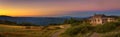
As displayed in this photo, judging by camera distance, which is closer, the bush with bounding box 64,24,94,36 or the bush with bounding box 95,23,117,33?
the bush with bounding box 95,23,117,33

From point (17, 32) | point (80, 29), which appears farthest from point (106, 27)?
point (17, 32)

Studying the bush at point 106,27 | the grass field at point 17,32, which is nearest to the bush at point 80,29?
the bush at point 106,27

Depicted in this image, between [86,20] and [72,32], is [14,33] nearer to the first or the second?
[72,32]

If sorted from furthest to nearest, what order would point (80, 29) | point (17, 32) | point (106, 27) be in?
point (17, 32), point (80, 29), point (106, 27)

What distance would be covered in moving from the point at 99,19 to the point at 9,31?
4557 mm

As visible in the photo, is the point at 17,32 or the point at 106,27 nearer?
the point at 106,27

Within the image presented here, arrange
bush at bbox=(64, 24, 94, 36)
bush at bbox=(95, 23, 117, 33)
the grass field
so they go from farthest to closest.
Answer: the grass field < bush at bbox=(64, 24, 94, 36) < bush at bbox=(95, 23, 117, 33)

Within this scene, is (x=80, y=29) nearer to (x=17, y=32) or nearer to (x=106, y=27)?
(x=106, y=27)

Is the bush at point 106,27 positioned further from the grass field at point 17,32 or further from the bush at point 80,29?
the grass field at point 17,32

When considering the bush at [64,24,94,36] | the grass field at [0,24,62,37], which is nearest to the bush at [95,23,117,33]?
the bush at [64,24,94,36]

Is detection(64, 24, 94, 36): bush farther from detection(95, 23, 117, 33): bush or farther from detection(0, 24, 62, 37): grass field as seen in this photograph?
detection(0, 24, 62, 37): grass field

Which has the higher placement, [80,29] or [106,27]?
[106,27]

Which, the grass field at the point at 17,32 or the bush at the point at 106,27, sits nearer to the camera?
the bush at the point at 106,27

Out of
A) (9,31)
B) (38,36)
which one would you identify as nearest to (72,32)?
(38,36)
